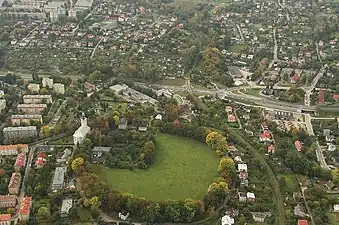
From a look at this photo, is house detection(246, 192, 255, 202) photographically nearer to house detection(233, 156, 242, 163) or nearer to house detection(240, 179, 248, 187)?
house detection(240, 179, 248, 187)

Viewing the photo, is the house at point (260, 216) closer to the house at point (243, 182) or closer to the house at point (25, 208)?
the house at point (243, 182)

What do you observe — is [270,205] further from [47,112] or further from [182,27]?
[182,27]

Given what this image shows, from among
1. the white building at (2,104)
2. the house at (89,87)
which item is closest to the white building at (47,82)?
the house at (89,87)

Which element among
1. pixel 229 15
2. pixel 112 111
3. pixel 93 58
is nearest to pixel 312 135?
pixel 112 111

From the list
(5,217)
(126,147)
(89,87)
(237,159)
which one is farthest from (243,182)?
(89,87)

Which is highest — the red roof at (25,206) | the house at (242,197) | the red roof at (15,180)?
the house at (242,197)
